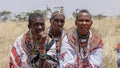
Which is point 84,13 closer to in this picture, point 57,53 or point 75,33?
point 75,33

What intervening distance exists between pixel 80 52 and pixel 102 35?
6.12 m

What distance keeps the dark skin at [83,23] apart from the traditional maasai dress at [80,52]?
0.13 m

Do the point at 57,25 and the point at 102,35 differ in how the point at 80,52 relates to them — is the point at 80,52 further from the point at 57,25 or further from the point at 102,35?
the point at 102,35

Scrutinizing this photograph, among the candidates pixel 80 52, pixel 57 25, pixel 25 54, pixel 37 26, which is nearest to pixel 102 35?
pixel 57 25

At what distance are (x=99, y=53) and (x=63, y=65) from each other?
53cm

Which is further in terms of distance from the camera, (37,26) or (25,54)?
(25,54)

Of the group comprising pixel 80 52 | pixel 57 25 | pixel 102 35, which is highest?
pixel 57 25

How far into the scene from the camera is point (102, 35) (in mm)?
11883

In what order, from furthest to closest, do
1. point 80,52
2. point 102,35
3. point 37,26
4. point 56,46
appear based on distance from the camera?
1. point 102,35
2. point 56,46
3. point 80,52
4. point 37,26

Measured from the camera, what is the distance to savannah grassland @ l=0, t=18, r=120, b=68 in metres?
8.40

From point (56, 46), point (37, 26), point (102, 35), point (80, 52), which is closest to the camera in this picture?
point (37, 26)

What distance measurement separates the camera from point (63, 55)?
5.87 meters

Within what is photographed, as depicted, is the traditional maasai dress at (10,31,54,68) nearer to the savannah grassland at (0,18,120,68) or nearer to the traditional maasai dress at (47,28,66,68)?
the traditional maasai dress at (47,28,66,68)

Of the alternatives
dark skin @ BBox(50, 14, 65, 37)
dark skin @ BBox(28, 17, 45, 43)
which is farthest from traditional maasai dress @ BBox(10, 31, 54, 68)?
dark skin @ BBox(50, 14, 65, 37)
